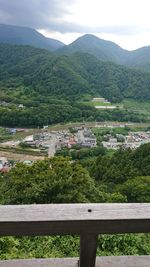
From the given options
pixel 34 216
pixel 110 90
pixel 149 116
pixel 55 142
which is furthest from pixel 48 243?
pixel 110 90

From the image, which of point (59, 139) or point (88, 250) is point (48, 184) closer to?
point (88, 250)

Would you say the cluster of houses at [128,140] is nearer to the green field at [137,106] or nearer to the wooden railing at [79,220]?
the green field at [137,106]

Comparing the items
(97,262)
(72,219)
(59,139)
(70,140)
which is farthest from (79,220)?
(59,139)

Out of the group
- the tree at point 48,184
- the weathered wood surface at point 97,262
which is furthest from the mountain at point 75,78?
the weathered wood surface at point 97,262

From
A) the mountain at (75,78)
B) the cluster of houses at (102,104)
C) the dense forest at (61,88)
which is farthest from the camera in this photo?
the mountain at (75,78)

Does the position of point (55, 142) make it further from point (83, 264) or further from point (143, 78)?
point (143, 78)

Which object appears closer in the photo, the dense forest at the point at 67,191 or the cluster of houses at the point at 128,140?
the dense forest at the point at 67,191
